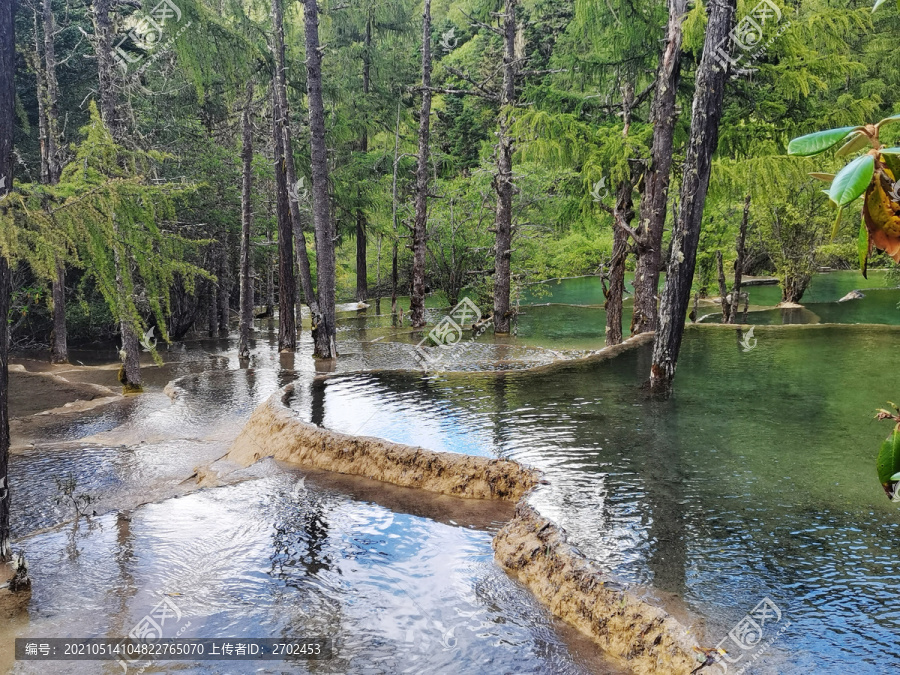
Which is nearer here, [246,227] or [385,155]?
[246,227]

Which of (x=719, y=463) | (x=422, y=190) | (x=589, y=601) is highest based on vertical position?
(x=422, y=190)

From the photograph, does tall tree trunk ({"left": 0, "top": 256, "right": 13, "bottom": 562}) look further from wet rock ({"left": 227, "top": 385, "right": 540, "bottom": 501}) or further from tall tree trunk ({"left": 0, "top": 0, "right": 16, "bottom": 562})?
wet rock ({"left": 227, "top": 385, "right": 540, "bottom": 501})

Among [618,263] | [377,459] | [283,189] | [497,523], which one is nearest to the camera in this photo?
[497,523]

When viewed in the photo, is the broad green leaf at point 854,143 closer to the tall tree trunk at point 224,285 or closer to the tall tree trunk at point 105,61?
the tall tree trunk at point 105,61

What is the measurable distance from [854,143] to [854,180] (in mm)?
207

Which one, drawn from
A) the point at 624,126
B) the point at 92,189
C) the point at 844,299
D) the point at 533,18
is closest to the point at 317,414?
the point at 92,189

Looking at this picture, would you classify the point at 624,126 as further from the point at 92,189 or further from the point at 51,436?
the point at 51,436

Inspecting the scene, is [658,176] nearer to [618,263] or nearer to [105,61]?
[618,263]

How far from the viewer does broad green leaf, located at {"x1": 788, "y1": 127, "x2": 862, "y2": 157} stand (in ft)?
4.00

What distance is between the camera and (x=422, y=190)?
2358 centimetres

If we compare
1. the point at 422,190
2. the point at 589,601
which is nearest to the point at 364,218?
the point at 422,190

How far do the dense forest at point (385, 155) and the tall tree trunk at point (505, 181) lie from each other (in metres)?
0.10

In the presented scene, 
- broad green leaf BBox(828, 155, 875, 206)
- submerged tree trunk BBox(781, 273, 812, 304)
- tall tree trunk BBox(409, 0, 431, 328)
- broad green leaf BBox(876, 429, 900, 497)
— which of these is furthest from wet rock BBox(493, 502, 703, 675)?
submerged tree trunk BBox(781, 273, 812, 304)
